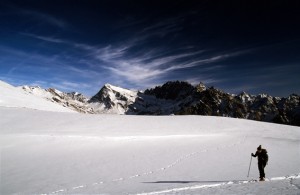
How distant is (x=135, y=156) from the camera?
80.1 ft

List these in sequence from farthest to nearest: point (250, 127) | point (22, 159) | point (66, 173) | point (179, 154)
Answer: point (250, 127) → point (179, 154) → point (22, 159) → point (66, 173)

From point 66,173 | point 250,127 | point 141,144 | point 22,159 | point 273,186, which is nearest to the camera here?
point 273,186

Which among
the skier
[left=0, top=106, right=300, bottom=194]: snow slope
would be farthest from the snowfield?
the skier

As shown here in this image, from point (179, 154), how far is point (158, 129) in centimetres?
1190

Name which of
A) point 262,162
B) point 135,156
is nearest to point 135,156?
point 135,156

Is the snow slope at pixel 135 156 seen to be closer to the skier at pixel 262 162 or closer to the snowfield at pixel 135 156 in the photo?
the snowfield at pixel 135 156

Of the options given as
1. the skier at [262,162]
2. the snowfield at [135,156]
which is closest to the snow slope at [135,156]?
the snowfield at [135,156]

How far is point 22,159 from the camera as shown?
2238 centimetres

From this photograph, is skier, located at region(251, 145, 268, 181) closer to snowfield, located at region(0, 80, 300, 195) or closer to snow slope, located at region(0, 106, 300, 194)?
snowfield, located at region(0, 80, 300, 195)

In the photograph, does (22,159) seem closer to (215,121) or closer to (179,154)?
(179,154)

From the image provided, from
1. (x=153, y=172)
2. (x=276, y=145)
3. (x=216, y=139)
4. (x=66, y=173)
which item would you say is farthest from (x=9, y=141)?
Result: (x=276, y=145)

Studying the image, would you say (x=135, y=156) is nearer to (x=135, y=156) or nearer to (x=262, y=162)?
(x=135, y=156)

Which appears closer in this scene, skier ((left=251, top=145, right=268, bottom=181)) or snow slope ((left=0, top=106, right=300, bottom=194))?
snow slope ((left=0, top=106, right=300, bottom=194))

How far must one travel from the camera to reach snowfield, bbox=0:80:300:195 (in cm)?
1678
